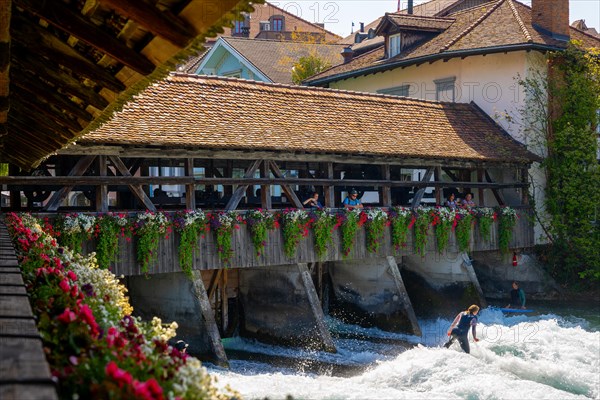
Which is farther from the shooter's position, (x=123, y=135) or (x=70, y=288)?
(x=123, y=135)

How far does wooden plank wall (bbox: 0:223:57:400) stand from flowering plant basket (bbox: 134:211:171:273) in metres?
9.69

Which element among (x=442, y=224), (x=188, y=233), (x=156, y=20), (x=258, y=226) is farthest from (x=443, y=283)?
(x=156, y=20)

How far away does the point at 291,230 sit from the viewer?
16.0 m

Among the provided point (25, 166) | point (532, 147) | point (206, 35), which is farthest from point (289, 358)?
point (206, 35)

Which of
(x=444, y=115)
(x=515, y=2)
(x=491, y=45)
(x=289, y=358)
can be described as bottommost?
(x=289, y=358)

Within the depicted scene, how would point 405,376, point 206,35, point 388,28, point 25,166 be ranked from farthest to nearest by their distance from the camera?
point 388,28 → point 405,376 → point 25,166 → point 206,35

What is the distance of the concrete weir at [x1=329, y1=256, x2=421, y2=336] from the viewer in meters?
18.1

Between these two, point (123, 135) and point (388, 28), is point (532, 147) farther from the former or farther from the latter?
point (123, 135)

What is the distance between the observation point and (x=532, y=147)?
22.9 metres

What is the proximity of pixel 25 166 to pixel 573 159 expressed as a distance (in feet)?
48.3

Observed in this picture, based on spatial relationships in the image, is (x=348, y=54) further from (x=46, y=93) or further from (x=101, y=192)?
(x=46, y=93)

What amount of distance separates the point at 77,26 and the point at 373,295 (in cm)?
1523

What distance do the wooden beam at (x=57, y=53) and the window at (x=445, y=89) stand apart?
2020cm

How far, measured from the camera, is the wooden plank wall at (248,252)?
13.7 m
